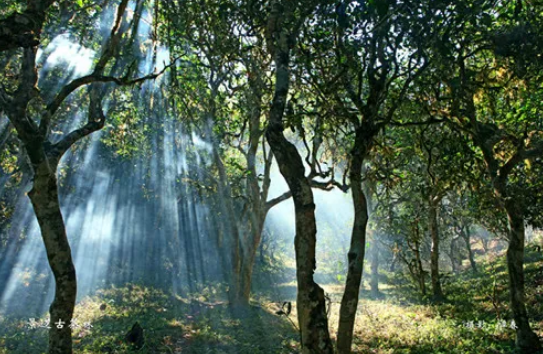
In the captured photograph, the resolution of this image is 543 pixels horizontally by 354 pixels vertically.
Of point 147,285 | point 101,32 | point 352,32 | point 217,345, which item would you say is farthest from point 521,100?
point 147,285

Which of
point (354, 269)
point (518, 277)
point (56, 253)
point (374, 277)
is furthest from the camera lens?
point (374, 277)

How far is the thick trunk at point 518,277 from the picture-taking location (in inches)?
311

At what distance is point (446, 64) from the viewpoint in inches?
273

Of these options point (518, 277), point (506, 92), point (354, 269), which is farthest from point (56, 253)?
point (506, 92)

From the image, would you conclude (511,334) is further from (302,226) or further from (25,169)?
(25,169)

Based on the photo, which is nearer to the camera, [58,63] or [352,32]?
[352,32]

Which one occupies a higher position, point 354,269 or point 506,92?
point 506,92

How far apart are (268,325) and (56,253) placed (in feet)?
31.0

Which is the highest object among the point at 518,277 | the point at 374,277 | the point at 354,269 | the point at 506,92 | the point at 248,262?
the point at 506,92

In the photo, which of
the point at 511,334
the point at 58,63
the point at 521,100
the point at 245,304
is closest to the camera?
the point at 511,334

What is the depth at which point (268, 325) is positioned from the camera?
14211 millimetres

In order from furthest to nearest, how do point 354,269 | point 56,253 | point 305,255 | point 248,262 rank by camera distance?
point 248,262 → point 56,253 → point 354,269 → point 305,255

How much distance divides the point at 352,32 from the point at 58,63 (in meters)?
14.7

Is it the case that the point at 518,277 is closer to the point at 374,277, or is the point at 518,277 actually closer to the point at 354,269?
the point at 354,269
